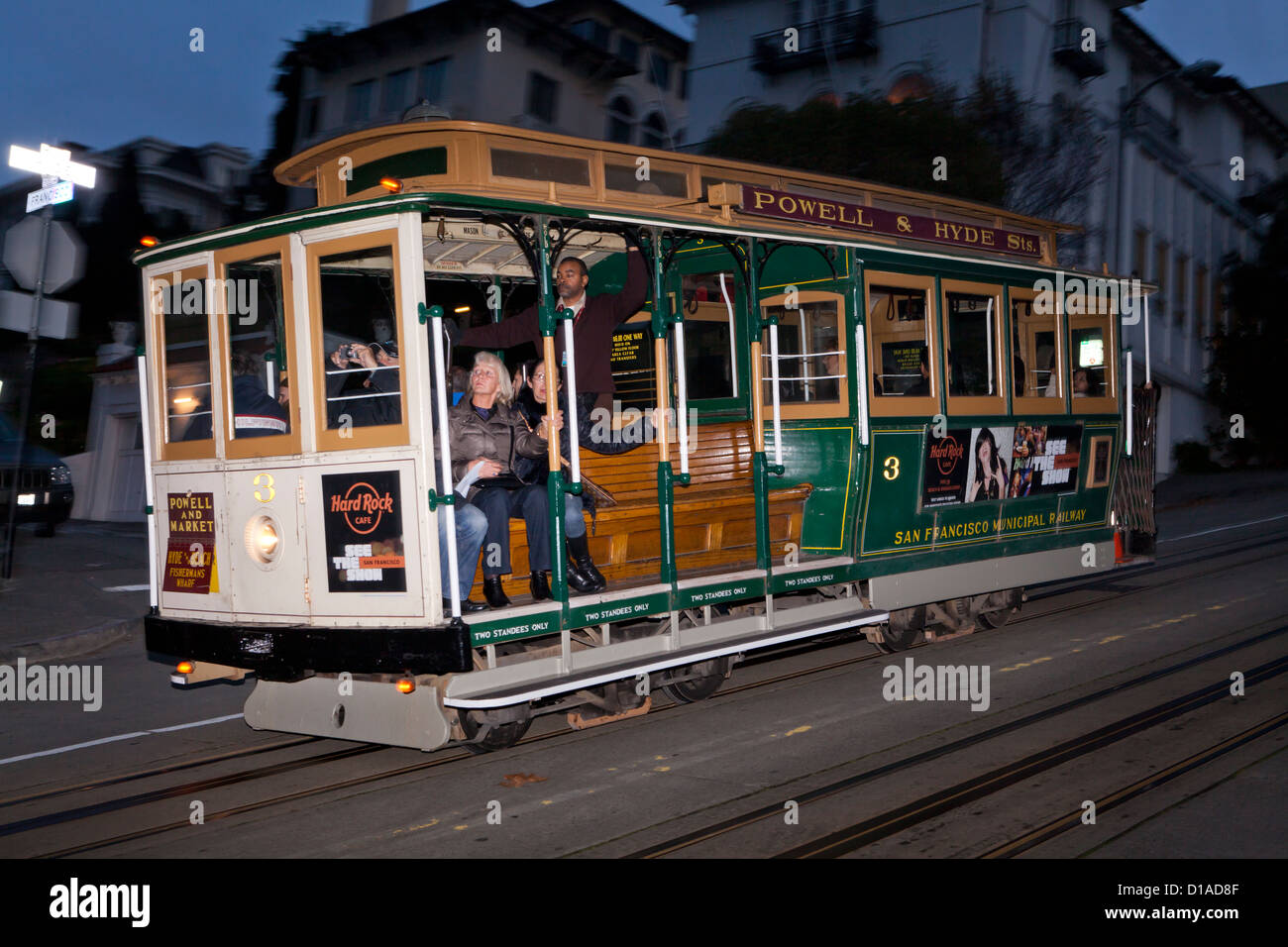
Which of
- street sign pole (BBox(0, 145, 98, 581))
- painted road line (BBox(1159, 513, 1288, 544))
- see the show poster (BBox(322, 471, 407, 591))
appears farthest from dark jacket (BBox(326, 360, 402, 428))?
painted road line (BBox(1159, 513, 1288, 544))

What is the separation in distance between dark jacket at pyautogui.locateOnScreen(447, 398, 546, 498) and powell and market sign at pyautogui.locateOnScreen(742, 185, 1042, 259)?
2.25 meters

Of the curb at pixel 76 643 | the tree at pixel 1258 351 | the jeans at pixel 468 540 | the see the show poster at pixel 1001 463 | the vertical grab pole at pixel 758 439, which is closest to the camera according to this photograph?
the jeans at pixel 468 540

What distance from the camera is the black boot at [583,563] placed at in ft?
22.1

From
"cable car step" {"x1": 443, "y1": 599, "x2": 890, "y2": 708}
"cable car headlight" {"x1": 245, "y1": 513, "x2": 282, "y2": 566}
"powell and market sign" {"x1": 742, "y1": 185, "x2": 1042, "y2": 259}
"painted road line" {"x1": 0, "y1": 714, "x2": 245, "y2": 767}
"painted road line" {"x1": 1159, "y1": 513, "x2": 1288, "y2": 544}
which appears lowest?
"painted road line" {"x1": 0, "y1": 714, "x2": 245, "y2": 767}

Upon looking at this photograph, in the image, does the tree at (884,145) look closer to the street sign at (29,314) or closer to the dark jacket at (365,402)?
the street sign at (29,314)

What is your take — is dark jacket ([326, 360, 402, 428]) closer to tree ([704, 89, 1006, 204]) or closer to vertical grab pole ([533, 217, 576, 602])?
vertical grab pole ([533, 217, 576, 602])

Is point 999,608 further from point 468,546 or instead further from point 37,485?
point 37,485

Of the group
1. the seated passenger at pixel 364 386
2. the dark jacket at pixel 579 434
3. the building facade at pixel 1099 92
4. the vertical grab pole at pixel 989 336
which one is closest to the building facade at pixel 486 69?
the building facade at pixel 1099 92

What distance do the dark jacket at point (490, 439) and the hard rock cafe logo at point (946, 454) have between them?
12.2 ft

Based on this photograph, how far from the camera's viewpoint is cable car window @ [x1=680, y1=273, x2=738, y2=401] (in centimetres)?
921

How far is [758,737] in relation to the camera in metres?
6.84

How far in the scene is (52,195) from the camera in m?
11.2
